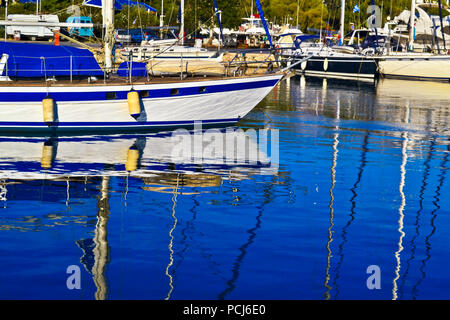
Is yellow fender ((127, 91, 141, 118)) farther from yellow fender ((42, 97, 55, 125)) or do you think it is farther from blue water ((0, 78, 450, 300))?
yellow fender ((42, 97, 55, 125))

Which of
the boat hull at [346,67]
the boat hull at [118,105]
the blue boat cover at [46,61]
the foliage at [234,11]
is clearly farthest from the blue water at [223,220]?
the foliage at [234,11]

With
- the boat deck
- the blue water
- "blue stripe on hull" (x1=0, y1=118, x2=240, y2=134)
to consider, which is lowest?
the blue water

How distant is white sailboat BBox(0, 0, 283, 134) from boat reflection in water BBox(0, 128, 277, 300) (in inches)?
33.0

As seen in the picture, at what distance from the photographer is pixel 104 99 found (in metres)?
27.8


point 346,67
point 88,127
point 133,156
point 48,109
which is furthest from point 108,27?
point 346,67

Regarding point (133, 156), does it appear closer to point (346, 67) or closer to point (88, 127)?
point (88, 127)

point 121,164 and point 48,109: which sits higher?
point 48,109

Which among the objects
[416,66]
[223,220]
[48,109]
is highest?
[416,66]

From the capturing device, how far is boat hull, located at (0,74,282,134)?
2731 centimetres

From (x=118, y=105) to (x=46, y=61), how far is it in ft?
12.1

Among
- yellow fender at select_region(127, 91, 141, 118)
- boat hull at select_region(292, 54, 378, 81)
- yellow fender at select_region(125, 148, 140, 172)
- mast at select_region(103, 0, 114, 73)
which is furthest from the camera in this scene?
boat hull at select_region(292, 54, 378, 81)

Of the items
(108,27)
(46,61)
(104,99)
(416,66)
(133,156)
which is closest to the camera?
(133,156)

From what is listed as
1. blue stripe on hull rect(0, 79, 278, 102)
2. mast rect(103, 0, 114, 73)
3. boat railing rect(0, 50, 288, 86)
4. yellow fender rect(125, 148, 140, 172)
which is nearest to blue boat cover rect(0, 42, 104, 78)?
boat railing rect(0, 50, 288, 86)

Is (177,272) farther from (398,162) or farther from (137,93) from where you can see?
(137,93)
